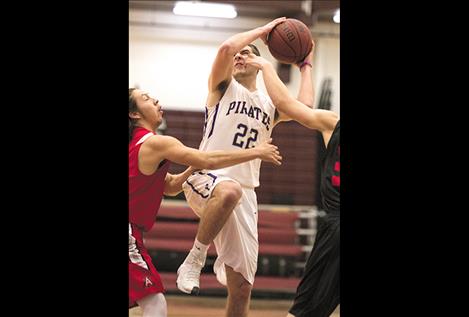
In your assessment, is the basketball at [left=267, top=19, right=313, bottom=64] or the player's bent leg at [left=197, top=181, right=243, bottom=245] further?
the basketball at [left=267, top=19, right=313, bottom=64]

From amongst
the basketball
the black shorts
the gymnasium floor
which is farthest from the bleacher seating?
the basketball

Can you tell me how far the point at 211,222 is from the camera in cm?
373

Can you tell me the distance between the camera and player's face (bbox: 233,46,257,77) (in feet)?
13.0

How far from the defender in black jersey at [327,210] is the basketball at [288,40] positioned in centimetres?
11

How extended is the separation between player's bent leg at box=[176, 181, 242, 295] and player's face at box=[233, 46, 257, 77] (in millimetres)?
717

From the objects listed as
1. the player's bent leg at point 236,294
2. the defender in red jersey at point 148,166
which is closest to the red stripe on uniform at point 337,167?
the defender in red jersey at point 148,166

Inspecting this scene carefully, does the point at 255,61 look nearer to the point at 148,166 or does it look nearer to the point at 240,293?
the point at 148,166

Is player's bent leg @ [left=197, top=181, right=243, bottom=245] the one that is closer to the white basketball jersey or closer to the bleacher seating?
the white basketball jersey

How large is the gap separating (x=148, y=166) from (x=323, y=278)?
1349 millimetres

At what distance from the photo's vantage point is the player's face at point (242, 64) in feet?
13.0

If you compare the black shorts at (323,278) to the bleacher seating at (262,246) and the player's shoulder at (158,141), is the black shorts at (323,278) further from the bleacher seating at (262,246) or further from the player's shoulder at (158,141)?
the bleacher seating at (262,246)
